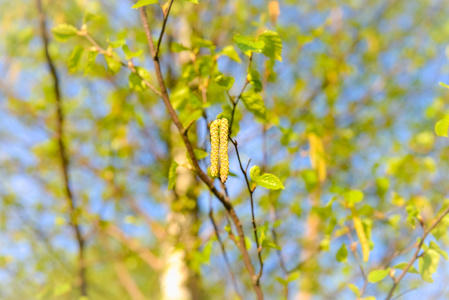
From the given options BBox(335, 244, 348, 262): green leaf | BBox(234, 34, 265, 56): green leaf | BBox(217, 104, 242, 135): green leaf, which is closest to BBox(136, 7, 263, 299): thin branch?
BBox(217, 104, 242, 135): green leaf

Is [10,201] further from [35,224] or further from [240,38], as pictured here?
[240,38]

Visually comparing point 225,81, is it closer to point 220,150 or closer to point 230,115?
point 230,115

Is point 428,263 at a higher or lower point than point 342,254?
lower

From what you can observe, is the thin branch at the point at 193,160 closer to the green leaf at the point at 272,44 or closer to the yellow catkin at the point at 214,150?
the yellow catkin at the point at 214,150

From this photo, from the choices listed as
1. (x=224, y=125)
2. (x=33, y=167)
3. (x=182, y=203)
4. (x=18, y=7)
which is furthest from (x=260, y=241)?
(x=18, y=7)

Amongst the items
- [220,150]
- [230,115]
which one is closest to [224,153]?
[220,150]

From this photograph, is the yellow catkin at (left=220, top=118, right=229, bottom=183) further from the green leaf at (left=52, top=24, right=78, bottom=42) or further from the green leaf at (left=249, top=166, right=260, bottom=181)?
the green leaf at (left=52, top=24, right=78, bottom=42)
